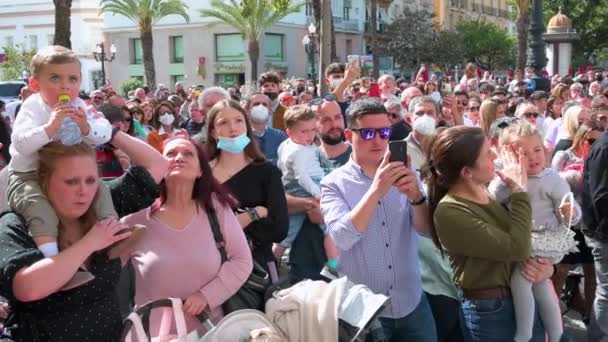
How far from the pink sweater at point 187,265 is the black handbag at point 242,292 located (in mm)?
26

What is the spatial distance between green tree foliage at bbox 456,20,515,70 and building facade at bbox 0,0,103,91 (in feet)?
95.8

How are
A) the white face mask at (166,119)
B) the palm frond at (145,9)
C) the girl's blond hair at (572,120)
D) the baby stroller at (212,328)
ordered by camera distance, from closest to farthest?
the baby stroller at (212,328) → the girl's blond hair at (572,120) → the white face mask at (166,119) → the palm frond at (145,9)

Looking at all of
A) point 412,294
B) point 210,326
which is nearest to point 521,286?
point 412,294

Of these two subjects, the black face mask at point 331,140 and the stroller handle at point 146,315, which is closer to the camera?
the stroller handle at point 146,315

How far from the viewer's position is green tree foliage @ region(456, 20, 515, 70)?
5425 cm

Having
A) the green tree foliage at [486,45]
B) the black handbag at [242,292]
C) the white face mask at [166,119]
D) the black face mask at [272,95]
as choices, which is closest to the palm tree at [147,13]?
the green tree foliage at [486,45]

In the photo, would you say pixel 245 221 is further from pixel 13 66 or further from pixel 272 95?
pixel 13 66

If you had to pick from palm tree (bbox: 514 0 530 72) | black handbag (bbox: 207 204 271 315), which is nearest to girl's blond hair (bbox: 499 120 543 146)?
black handbag (bbox: 207 204 271 315)

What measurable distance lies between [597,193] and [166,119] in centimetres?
566

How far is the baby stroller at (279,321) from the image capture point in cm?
278

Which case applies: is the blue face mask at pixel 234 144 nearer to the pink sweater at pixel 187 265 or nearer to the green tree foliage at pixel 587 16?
the pink sweater at pixel 187 265

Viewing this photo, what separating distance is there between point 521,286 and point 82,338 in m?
2.04

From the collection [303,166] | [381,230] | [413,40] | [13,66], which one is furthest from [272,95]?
[413,40]

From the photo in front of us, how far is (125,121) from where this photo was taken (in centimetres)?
736
